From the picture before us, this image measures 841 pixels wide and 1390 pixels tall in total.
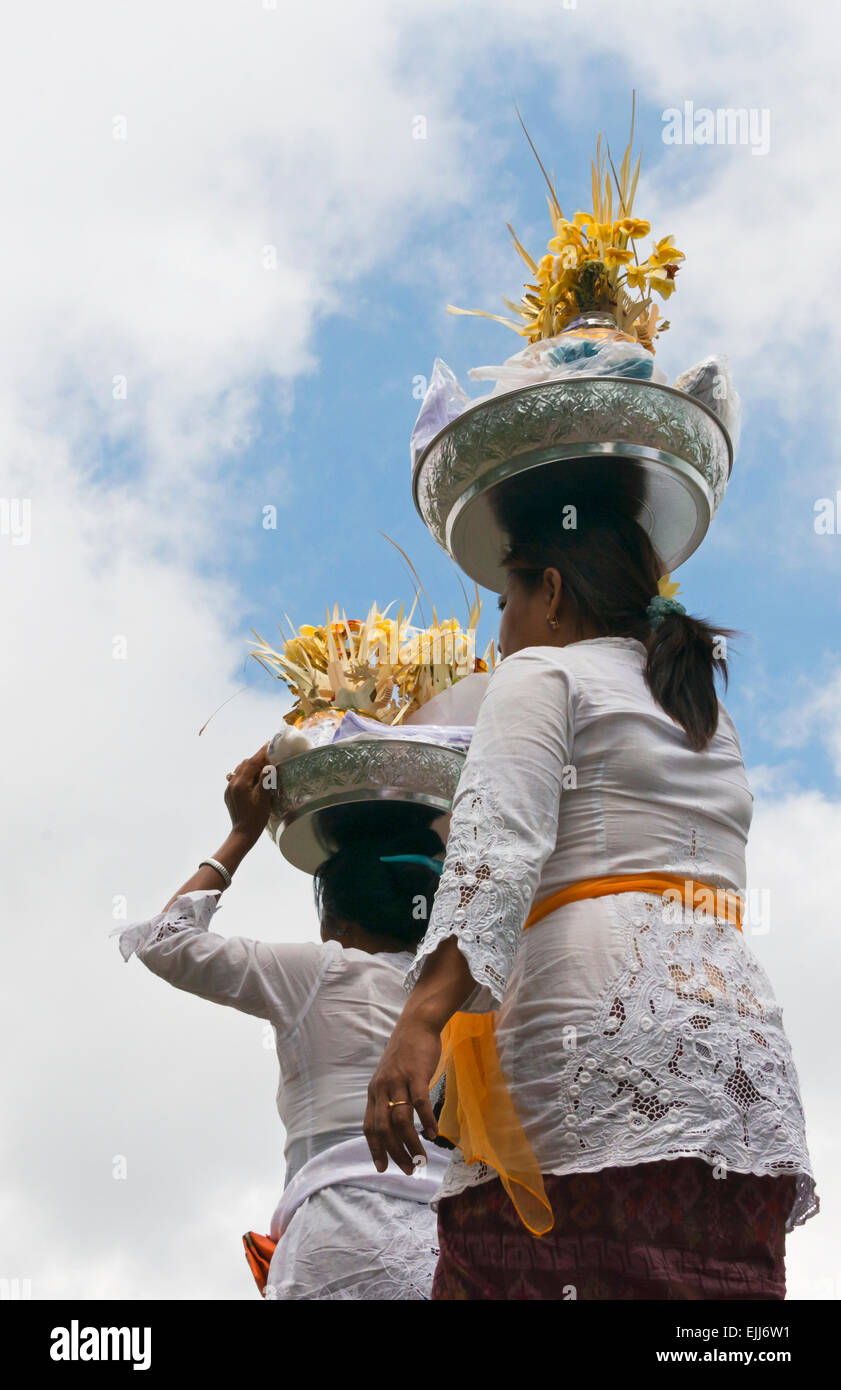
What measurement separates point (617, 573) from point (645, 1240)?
1.13 meters

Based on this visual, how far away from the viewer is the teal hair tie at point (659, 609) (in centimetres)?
246

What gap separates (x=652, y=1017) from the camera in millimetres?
1960

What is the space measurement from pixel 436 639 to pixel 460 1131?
2.50m

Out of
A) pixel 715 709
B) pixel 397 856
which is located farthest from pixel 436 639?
pixel 715 709

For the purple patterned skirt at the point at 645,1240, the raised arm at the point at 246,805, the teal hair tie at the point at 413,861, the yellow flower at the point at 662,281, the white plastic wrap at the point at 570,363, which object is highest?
the yellow flower at the point at 662,281

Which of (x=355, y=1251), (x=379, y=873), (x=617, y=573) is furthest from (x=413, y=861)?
(x=617, y=573)

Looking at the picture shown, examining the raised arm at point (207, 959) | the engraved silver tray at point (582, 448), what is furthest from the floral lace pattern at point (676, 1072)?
the raised arm at point (207, 959)

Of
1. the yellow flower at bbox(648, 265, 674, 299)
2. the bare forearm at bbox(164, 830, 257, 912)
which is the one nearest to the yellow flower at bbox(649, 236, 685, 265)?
the yellow flower at bbox(648, 265, 674, 299)

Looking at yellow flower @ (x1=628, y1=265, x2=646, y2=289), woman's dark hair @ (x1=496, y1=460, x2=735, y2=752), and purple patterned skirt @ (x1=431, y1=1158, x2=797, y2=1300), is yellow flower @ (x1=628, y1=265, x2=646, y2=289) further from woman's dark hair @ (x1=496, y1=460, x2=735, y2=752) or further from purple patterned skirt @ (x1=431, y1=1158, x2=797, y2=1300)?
purple patterned skirt @ (x1=431, y1=1158, x2=797, y2=1300)

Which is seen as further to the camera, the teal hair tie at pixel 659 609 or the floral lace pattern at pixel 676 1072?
the teal hair tie at pixel 659 609

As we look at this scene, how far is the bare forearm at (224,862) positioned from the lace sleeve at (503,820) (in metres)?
1.51

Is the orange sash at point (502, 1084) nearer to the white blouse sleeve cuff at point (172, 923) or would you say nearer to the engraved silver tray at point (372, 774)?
the white blouse sleeve cuff at point (172, 923)

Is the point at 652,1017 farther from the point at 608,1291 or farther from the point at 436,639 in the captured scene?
the point at 436,639

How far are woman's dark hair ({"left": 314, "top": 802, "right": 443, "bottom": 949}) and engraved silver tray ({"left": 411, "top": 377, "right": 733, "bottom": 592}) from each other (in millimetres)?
994
